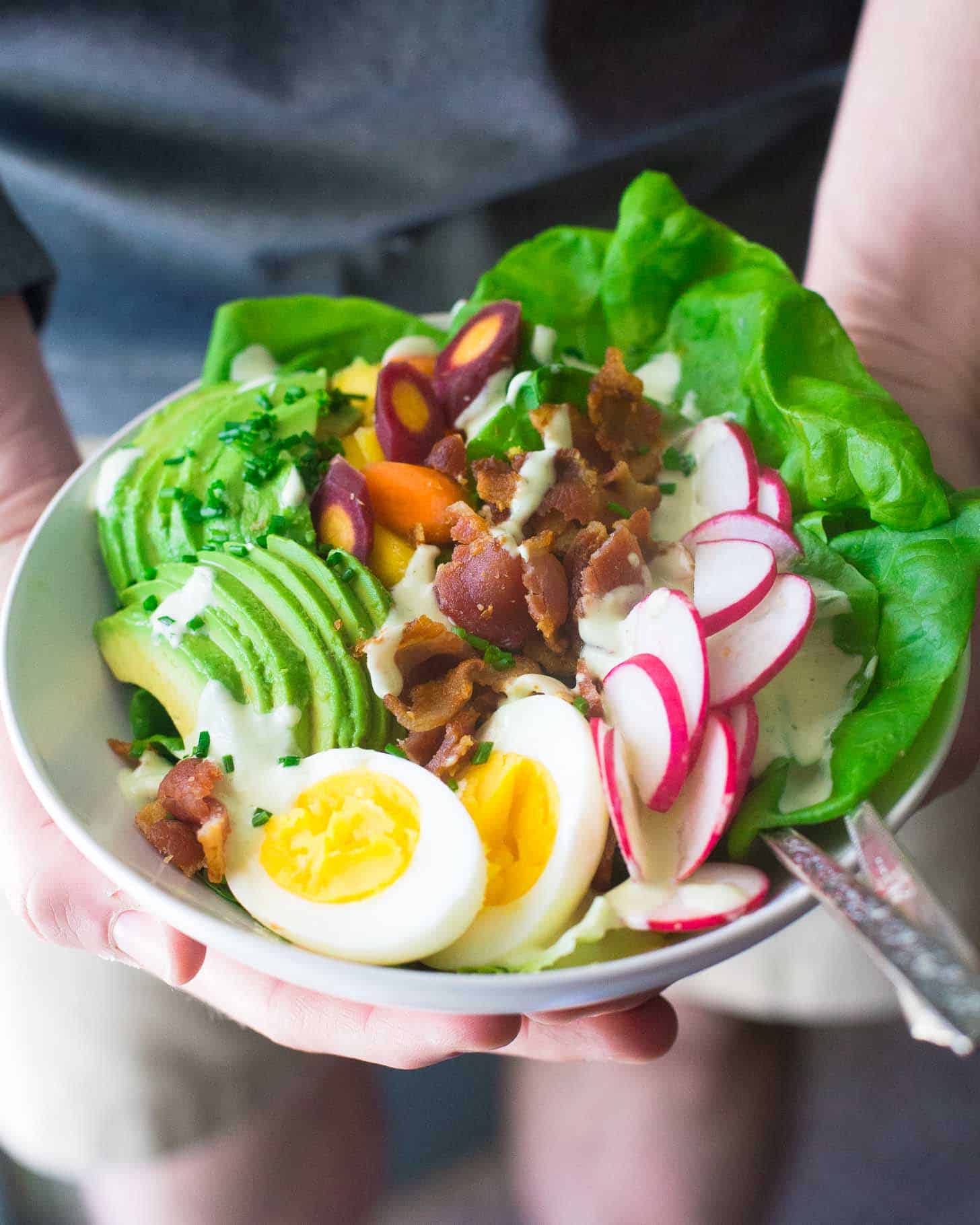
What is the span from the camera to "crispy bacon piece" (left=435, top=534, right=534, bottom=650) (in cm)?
157

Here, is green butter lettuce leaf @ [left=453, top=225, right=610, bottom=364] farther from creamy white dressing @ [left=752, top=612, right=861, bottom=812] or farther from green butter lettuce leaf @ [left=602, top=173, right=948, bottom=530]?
creamy white dressing @ [left=752, top=612, right=861, bottom=812]

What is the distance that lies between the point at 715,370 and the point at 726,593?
66 centimetres

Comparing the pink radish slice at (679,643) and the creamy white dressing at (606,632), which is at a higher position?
the pink radish slice at (679,643)

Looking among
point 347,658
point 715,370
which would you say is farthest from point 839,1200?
point 715,370

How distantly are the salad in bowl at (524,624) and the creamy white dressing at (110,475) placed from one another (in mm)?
12

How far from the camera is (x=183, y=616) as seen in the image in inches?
63.1

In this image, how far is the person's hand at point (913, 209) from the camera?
2.31m

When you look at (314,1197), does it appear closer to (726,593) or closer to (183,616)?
(183,616)

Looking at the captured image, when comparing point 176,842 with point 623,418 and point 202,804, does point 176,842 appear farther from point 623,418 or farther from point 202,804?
point 623,418

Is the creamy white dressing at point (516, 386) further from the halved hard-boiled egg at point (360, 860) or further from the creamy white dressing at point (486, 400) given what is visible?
the halved hard-boiled egg at point (360, 860)

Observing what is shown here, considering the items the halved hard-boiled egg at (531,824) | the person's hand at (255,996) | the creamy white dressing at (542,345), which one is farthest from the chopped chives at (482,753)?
the creamy white dressing at (542,345)

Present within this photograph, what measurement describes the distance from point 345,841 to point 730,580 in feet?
2.11

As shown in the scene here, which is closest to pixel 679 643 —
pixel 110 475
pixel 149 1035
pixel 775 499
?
pixel 775 499

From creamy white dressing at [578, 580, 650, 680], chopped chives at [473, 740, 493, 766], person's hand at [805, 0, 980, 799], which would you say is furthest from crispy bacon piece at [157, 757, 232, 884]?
person's hand at [805, 0, 980, 799]
